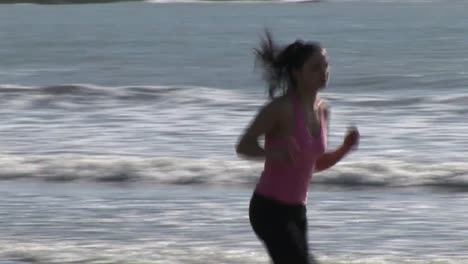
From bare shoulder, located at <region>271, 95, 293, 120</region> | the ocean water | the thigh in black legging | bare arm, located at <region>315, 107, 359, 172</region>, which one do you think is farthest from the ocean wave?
bare shoulder, located at <region>271, 95, 293, 120</region>

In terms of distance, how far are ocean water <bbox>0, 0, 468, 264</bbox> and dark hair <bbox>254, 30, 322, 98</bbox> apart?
2660mm

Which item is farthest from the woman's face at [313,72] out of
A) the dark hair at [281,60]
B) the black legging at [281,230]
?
the black legging at [281,230]

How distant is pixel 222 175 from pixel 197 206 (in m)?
2.01

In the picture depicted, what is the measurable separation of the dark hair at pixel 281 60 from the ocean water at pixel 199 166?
266 centimetres

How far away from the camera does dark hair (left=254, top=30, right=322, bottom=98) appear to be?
17.7 ft

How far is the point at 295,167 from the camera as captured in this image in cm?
540

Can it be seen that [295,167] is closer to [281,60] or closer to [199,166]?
[281,60]

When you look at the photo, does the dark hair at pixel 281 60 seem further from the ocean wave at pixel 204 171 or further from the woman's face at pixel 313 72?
the ocean wave at pixel 204 171

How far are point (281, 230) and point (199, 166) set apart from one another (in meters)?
7.74

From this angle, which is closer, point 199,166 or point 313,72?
point 313,72

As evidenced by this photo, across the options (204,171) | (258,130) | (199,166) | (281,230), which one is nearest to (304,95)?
(258,130)

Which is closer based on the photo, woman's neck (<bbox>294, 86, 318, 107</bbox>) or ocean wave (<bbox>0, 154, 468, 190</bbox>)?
woman's neck (<bbox>294, 86, 318, 107</bbox>)

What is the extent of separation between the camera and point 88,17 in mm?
76750

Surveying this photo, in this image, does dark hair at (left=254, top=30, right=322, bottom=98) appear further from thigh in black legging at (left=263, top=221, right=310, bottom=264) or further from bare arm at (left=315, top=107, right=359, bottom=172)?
thigh in black legging at (left=263, top=221, right=310, bottom=264)
